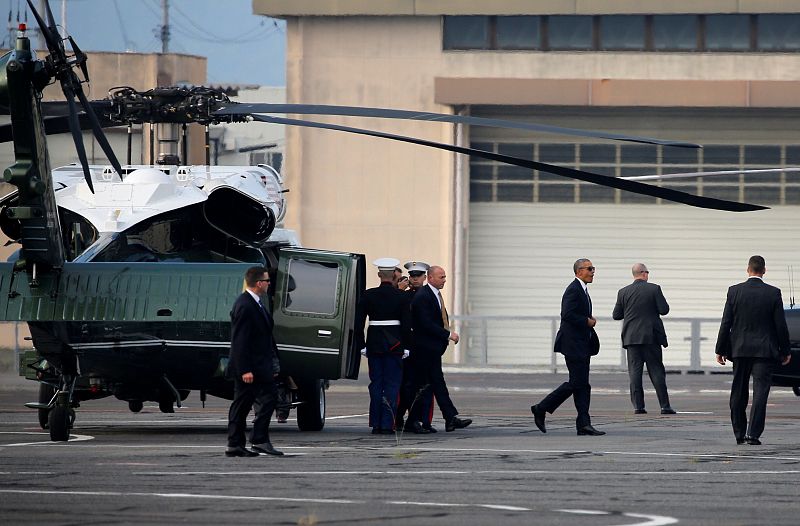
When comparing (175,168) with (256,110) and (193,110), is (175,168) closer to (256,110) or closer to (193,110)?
(193,110)

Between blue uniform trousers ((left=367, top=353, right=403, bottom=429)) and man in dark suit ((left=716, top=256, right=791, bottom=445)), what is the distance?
11.5 feet

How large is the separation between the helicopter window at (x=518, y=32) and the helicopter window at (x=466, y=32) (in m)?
0.36

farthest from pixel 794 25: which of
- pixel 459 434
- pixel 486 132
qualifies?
pixel 459 434

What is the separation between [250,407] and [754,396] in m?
4.79

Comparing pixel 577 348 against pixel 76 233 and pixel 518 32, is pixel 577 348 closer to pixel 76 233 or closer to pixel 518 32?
pixel 76 233

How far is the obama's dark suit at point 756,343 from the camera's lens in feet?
50.4

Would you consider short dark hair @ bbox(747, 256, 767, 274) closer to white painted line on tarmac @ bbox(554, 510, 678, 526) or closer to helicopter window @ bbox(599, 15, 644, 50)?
white painted line on tarmac @ bbox(554, 510, 678, 526)

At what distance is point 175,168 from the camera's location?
1725 centimetres

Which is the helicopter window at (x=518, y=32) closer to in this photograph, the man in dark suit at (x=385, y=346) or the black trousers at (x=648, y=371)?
the black trousers at (x=648, y=371)

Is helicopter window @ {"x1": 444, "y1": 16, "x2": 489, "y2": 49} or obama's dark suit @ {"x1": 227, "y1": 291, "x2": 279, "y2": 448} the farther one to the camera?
helicopter window @ {"x1": 444, "y1": 16, "x2": 489, "y2": 49}

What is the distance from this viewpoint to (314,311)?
16875 mm

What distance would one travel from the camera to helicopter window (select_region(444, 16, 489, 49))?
38.8 m

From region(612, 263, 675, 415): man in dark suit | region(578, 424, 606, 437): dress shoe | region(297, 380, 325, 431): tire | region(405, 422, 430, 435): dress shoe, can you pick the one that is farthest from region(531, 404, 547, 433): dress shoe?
Answer: region(612, 263, 675, 415): man in dark suit

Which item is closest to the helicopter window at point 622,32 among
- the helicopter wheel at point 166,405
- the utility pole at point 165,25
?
the helicopter wheel at point 166,405
